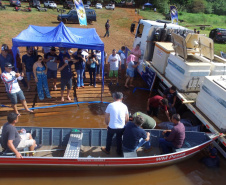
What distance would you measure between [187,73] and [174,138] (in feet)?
7.07

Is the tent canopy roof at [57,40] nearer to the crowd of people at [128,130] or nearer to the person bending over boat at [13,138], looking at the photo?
the crowd of people at [128,130]

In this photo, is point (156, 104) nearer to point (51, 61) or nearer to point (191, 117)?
point (191, 117)

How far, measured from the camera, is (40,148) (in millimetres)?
4977

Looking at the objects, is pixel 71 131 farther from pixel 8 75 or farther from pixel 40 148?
pixel 8 75

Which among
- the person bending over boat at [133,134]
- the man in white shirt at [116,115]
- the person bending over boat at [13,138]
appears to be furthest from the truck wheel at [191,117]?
the person bending over boat at [13,138]

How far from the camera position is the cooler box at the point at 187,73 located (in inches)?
229

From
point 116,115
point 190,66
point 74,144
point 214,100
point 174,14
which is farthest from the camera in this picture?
point 174,14

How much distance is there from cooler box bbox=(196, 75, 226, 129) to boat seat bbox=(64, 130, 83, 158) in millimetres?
3266

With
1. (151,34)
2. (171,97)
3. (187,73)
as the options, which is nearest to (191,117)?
(171,97)

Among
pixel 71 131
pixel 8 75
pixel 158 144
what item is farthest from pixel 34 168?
pixel 158 144

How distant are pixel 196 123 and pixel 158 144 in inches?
51.8

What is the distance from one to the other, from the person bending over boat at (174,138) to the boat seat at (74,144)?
199 centimetres

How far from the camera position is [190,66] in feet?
18.7

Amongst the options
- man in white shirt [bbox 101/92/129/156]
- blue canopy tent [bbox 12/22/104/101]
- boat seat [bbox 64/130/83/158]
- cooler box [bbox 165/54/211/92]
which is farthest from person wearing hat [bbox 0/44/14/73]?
cooler box [bbox 165/54/211/92]
